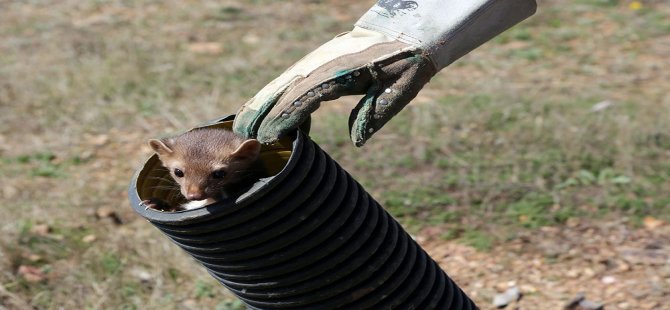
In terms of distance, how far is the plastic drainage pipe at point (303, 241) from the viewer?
3.01 metres

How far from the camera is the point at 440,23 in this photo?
3502mm

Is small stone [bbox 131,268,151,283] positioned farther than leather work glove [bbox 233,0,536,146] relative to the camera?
Yes

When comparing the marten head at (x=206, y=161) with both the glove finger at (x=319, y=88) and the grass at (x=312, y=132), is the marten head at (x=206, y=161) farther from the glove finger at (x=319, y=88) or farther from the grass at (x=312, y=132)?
the grass at (x=312, y=132)

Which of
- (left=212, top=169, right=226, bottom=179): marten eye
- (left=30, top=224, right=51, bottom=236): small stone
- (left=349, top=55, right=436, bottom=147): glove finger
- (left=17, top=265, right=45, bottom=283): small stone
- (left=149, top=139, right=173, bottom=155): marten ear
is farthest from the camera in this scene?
(left=30, top=224, right=51, bottom=236): small stone

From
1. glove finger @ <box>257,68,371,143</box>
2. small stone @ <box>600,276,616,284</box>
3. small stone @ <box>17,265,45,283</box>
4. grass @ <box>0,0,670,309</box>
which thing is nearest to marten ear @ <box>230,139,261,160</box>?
glove finger @ <box>257,68,371,143</box>

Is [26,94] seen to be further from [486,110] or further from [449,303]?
[449,303]

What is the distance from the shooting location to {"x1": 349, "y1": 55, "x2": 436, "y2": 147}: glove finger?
3.33 metres

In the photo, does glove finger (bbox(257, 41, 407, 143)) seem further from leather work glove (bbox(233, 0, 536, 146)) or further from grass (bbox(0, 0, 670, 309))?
grass (bbox(0, 0, 670, 309))

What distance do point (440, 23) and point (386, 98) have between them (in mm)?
380

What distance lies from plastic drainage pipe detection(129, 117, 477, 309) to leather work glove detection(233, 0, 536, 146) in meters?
0.14

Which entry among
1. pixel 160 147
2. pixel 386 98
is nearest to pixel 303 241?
pixel 386 98

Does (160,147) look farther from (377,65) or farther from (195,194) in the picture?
(377,65)

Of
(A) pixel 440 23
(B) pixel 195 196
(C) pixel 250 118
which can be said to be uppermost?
(A) pixel 440 23

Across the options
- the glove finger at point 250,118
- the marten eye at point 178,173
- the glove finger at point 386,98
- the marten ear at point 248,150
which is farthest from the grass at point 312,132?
the glove finger at point 386,98
